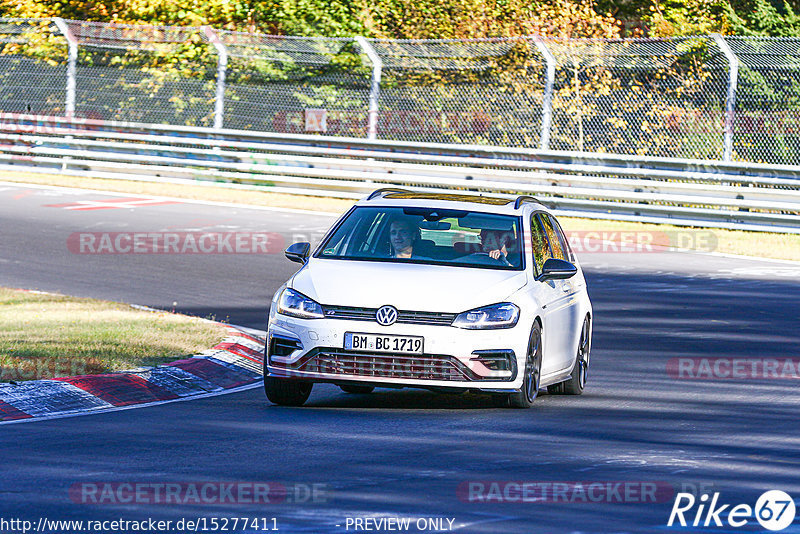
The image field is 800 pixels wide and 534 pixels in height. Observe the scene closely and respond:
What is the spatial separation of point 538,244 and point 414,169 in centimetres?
1549

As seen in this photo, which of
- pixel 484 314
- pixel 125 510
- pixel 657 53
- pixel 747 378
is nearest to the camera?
pixel 125 510

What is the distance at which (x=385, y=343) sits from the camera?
9.31 metres

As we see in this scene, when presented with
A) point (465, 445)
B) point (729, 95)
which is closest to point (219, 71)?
point (729, 95)

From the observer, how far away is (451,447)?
8250mm

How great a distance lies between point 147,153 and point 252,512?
23.9 meters

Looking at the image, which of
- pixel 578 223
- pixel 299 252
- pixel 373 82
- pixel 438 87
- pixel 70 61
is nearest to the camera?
pixel 299 252

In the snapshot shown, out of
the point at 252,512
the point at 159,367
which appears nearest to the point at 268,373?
the point at 159,367

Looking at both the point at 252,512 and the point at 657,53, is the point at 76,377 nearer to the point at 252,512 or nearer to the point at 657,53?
the point at 252,512

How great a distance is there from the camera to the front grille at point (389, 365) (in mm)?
9352

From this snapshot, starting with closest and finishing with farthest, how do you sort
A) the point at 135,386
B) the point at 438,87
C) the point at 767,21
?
1. the point at 135,386
2. the point at 438,87
3. the point at 767,21

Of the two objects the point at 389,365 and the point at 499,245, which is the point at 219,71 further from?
the point at 389,365

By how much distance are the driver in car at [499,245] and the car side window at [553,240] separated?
2.48 feet

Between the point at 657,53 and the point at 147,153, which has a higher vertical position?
the point at 657,53

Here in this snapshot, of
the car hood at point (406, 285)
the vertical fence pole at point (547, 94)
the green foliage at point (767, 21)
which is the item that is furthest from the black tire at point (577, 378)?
the green foliage at point (767, 21)
